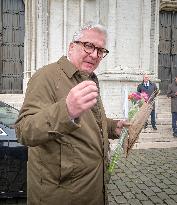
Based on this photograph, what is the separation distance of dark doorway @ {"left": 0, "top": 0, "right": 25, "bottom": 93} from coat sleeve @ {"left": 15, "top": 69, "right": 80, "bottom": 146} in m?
12.2

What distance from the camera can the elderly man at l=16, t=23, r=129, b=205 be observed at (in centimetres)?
182

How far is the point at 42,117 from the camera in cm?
152

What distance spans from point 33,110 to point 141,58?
1101 centimetres

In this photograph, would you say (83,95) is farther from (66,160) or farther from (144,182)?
(144,182)

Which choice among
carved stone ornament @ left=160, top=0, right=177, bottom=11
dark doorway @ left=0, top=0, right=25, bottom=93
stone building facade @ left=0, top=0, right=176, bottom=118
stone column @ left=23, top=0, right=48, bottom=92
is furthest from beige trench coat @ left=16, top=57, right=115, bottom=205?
carved stone ornament @ left=160, top=0, right=177, bottom=11

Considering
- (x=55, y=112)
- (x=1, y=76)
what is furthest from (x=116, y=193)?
(x=1, y=76)

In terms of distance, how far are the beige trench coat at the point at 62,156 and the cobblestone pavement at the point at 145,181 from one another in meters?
2.81

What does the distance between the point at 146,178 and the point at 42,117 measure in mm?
4700

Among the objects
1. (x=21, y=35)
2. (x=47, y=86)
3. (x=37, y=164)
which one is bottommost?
(x=37, y=164)

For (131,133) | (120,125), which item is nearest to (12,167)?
(120,125)

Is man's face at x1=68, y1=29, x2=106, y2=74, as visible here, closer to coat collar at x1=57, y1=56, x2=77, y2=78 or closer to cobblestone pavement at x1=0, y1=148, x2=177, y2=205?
coat collar at x1=57, y1=56, x2=77, y2=78

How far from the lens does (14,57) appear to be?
1373cm

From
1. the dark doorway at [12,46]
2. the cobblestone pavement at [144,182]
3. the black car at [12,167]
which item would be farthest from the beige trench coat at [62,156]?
the dark doorway at [12,46]

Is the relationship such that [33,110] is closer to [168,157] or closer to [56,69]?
[56,69]
